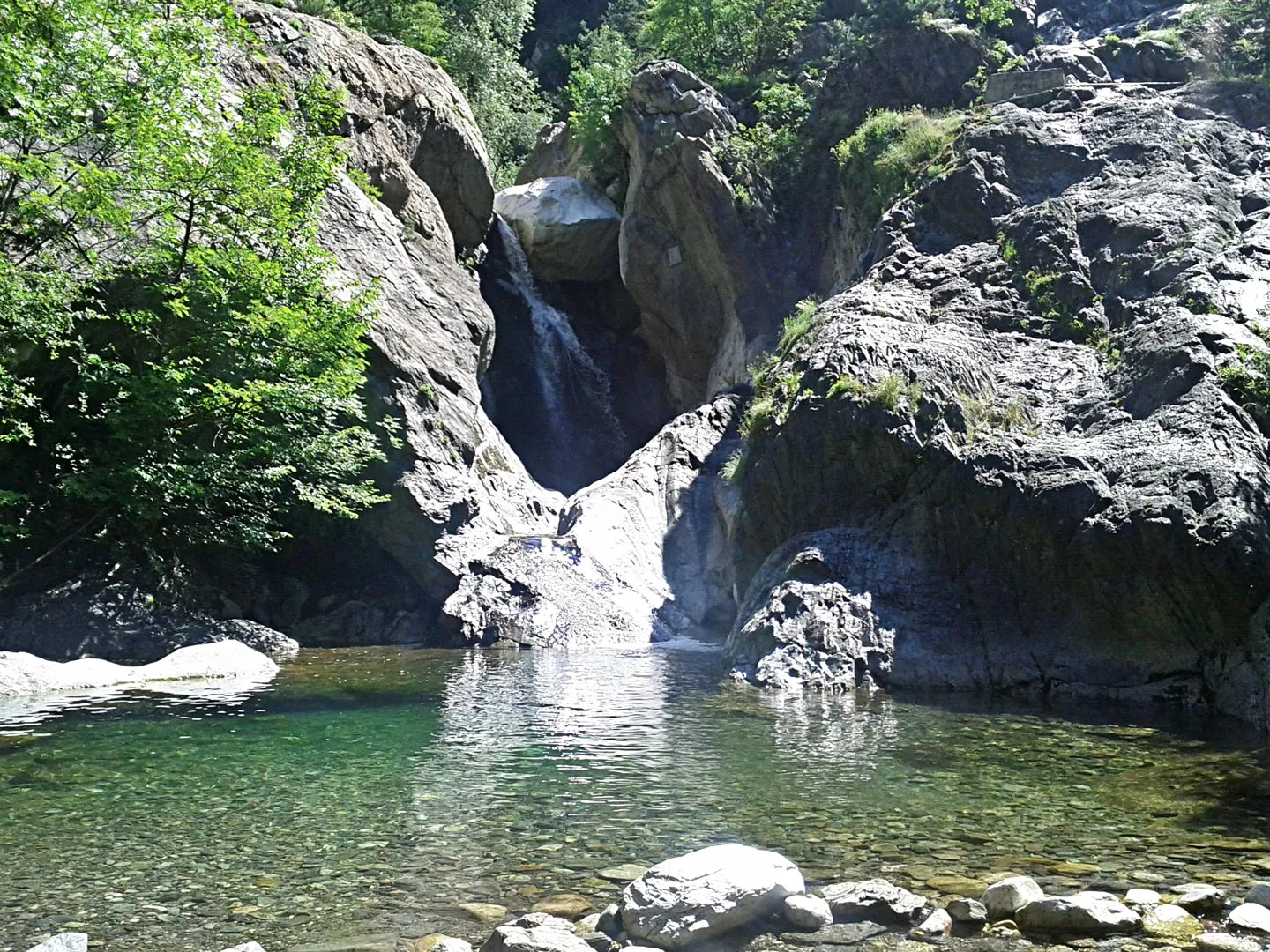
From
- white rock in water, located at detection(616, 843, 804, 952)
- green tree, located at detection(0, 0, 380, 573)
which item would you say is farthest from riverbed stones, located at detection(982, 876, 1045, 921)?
green tree, located at detection(0, 0, 380, 573)

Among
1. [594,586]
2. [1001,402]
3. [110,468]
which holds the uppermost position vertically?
[1001,402]

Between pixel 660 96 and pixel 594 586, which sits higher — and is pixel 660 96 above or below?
above

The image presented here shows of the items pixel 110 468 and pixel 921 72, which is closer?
pixel 110 468

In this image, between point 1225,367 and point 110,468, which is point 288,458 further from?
point 1225,367

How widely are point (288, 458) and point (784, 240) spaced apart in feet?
53.8

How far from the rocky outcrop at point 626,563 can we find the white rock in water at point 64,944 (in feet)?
51.1

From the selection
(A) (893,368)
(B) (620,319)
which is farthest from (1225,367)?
(B) (620,319)

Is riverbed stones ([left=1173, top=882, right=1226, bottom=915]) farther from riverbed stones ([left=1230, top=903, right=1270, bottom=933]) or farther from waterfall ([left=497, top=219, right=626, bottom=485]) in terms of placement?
waterfall ([left=497, top=219, right=626, bottom=485])

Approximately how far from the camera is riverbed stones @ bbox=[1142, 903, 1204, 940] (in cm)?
511

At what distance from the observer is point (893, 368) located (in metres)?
16.2

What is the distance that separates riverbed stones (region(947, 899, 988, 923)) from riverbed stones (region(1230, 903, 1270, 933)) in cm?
115

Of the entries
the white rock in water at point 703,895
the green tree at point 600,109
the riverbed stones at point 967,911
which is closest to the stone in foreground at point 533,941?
the white rock in water at point 703,895

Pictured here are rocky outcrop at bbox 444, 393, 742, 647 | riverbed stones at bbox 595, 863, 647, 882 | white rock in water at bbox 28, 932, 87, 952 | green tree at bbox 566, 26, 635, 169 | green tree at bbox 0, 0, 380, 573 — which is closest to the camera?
white rock in water at bbox 28, 932, 87, 952

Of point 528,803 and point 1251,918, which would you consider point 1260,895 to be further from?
Result: point 528,803
